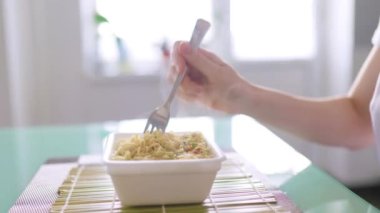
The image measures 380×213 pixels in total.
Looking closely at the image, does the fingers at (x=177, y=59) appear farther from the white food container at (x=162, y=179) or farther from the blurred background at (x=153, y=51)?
the blurred background at (x=153, y=51)

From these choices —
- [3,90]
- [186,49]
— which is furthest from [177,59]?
[3,90]

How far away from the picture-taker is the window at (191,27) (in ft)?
7.68

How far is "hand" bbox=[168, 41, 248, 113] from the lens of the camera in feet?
2.95

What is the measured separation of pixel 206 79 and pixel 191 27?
1.47m

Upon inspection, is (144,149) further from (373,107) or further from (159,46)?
(159,46)

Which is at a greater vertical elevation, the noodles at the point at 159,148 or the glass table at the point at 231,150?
the noodles at the point at 159,148

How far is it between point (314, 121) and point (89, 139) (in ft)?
1.53

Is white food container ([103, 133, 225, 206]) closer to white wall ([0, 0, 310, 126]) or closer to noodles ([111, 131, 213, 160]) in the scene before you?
noodles ([111, 131, 213, 160])

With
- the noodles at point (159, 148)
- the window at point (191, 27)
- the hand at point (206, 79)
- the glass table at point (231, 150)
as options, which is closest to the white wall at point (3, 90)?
the window at point (191, 27)

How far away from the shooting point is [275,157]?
35.2 inches

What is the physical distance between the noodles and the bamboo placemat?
0.06 metres

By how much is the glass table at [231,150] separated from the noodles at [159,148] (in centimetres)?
7

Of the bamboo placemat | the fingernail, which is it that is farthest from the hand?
the bamboo placemat

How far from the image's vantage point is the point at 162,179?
0.61m
